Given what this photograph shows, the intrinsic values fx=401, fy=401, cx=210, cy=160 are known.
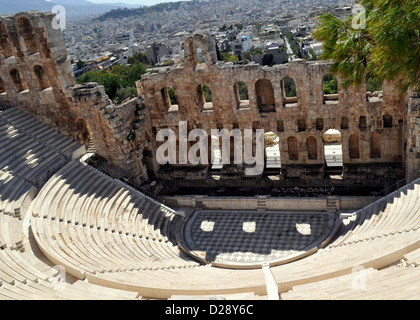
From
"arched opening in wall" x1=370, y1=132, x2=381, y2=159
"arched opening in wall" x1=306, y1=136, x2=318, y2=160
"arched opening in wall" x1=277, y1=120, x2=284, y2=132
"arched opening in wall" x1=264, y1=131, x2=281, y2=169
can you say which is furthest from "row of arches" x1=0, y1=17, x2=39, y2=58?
"arched opening in wall" x1=370, y1=132, x2=381, y2=159

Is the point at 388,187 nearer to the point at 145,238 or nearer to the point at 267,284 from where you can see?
the point at 267,284

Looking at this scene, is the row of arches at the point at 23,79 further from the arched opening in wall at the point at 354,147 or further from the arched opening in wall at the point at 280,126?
the arched opening in wall at the point at 354,147

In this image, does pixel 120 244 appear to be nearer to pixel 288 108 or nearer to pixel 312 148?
pixel 288 108

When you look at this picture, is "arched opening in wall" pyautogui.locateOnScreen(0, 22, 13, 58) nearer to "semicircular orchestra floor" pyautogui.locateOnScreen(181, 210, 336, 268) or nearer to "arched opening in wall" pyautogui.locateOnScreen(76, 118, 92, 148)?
"arched opening in wall" pyautogui.locateOnScreen(76, 118, 92, 148)

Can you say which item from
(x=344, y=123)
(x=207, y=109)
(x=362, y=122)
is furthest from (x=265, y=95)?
(x=362, y=122)

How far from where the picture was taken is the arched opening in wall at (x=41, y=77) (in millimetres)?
24234

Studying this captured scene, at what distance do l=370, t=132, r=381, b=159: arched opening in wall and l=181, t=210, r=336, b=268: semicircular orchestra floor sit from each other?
16.2 feet

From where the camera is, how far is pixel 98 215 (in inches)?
770

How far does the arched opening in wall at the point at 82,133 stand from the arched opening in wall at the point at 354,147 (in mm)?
15849

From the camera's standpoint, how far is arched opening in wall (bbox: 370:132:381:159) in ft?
74.0

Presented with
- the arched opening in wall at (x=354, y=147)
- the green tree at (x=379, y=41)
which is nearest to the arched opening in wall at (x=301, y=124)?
the arched opening in wall at (x=354, y=147)

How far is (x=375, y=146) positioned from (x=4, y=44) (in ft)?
73.1

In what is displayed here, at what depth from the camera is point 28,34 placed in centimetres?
2350

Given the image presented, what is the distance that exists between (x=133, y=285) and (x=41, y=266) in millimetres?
4295
